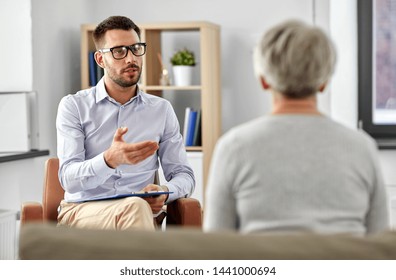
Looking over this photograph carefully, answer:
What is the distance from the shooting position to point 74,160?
2.97m

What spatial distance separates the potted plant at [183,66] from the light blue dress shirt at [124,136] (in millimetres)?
2085

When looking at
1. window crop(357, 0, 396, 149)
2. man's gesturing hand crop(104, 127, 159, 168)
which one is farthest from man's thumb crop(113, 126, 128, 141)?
window crop(357, 0, 396, 149)

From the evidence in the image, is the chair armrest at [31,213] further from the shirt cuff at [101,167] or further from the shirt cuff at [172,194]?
the shirt cuff at [172,194]

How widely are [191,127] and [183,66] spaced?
0.43 metres

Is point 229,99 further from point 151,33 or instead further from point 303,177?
point 303,177

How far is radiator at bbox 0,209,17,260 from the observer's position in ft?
13.9

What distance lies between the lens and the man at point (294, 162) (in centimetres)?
150

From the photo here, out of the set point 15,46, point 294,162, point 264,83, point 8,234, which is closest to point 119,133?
point 264,83

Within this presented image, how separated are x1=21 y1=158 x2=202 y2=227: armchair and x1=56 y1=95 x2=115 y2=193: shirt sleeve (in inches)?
5.1

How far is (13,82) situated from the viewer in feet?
15.9

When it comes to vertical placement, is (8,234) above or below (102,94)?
below

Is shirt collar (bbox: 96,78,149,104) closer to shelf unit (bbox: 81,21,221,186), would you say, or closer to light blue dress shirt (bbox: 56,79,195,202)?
light blue dress shirt (bbox: 56,79,195,202)

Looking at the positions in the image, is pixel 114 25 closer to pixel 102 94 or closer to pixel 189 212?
pixel 102 94

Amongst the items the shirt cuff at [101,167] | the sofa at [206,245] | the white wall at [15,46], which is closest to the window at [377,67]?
the white wall at [15,46]
